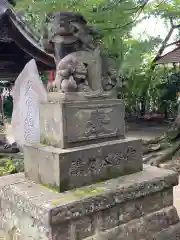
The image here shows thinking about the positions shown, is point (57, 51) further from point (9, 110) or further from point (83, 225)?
point (9, 110)

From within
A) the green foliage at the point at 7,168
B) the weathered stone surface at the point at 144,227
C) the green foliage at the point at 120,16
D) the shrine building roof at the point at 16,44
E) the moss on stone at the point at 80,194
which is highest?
the shrine building roof at the point at 16,44

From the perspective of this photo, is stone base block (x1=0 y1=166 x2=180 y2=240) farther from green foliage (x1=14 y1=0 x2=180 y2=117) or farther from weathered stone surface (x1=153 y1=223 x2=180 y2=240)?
green foliage (x1=14 y1=0 x2=180 y2=117)

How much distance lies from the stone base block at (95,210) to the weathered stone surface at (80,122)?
47 centimetres

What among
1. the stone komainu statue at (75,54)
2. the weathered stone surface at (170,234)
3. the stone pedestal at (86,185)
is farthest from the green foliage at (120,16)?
the weathered stone surface at (170,234)

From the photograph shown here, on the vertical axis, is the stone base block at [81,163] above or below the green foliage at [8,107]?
below

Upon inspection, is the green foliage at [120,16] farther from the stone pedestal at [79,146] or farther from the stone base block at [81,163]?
the stone base block at [81,163]

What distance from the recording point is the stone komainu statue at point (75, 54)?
3076mm

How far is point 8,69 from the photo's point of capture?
700cm

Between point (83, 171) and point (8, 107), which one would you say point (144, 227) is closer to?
point (83, 171)

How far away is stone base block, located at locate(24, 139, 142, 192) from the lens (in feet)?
9.41

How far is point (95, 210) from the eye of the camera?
278 cm

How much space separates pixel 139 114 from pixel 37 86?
36.4 ft

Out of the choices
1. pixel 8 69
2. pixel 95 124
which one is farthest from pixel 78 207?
pixel 8 69

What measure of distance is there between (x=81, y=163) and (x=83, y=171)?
0.29 ft
